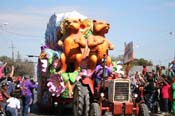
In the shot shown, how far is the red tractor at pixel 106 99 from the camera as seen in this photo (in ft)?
44.0

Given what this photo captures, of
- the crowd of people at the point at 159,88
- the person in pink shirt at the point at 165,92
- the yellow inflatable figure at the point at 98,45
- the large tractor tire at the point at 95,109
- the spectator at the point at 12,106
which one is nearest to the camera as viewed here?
the large tractor tire at the point at 95,109

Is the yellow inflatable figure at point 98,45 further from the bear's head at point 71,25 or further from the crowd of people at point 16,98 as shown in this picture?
the crowd of people at point 16,98

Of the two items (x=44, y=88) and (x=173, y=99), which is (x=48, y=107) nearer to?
(x=44, y=88)

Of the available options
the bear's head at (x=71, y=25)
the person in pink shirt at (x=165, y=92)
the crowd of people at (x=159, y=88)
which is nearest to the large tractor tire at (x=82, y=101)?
the crowd of people at (x=159, y=88)

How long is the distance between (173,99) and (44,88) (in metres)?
6.44

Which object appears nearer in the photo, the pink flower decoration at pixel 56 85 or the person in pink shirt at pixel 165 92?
the person in pink shirt at pixel 165 92

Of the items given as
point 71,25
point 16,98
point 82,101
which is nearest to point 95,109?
A: point 82,101

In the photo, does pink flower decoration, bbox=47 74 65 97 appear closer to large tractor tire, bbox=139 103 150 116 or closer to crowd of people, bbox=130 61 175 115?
crowd of people, bbox=130 61 175 115

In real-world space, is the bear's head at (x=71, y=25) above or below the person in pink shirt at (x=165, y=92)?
above

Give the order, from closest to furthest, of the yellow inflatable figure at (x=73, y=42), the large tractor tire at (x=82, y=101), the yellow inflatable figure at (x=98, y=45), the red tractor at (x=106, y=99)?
the red tractor at (x=106, y=99)
the large tractor tire at (x=82, y=101)
the yellow inflatable figure at (x=98, y=45)
the yellow inflatable figure at (x=73, y=42)

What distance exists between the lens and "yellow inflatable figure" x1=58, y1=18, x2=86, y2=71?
1894 centimetres

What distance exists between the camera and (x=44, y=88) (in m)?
21.2

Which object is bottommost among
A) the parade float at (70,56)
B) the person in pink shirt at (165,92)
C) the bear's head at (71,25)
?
the person in pink shirt at (165,92)

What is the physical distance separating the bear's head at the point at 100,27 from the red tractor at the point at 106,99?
4.56 m
